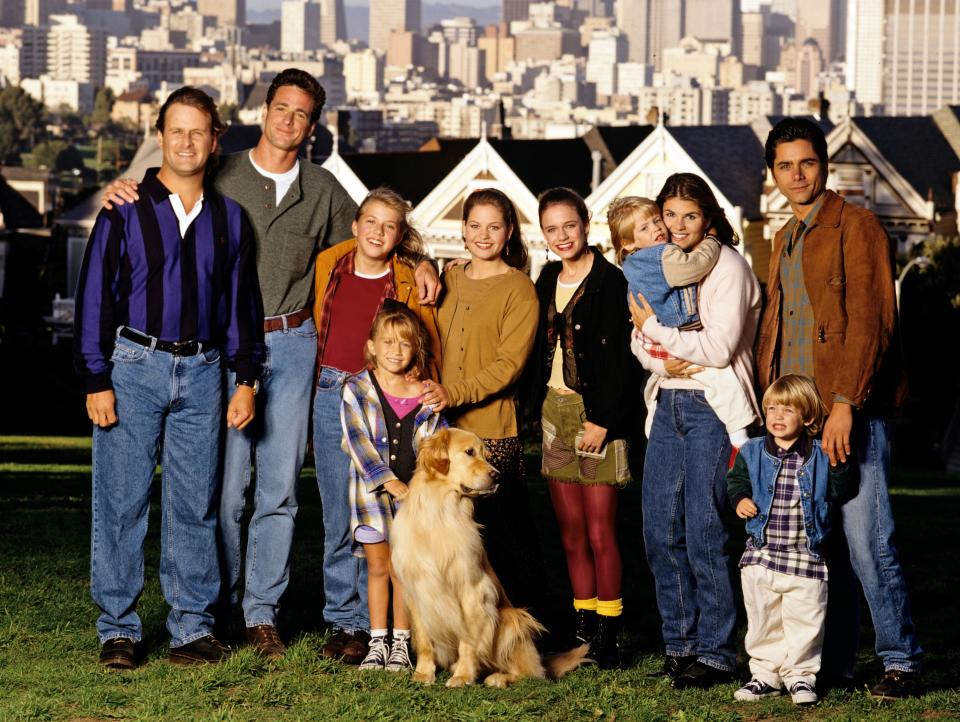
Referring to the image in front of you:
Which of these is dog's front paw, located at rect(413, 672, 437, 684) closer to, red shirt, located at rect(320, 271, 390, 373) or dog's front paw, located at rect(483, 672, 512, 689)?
dog's front paw, located at rect(483, 672, 512, 689)

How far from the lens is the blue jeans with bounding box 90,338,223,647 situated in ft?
26.0

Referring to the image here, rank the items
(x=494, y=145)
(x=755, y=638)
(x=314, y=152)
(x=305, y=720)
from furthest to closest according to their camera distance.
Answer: (x=314, y=152) → (x=494, y=145) → (x=755, y=638) → (x=305, y=720)

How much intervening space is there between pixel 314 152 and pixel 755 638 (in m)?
46.4

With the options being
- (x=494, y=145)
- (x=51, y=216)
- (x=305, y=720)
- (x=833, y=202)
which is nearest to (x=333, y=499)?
(x=305, y=720)

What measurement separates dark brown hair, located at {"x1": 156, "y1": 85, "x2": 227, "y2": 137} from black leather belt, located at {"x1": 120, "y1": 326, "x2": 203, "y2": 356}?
3.39 feet

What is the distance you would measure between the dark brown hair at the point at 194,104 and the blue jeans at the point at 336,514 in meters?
1.36

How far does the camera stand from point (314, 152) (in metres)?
53.0

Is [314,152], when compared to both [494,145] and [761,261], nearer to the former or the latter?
[494,145]

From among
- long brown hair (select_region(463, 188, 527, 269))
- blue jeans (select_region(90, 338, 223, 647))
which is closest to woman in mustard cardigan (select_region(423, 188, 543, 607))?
long brown hair (select_region(463, 188, 527, 269))

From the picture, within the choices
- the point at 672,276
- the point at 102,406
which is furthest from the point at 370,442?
the point at 672,276

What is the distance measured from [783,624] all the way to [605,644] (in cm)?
120

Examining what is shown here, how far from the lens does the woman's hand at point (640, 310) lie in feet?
26.2

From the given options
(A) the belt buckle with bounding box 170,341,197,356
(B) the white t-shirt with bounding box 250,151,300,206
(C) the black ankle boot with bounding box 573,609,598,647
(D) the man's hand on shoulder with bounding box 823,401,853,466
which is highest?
(B) the white t-shirt with bounding box 250,151,300,206

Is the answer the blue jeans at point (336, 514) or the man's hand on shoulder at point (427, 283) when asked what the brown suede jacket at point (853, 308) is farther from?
the blue jeans at point (336, 514)
